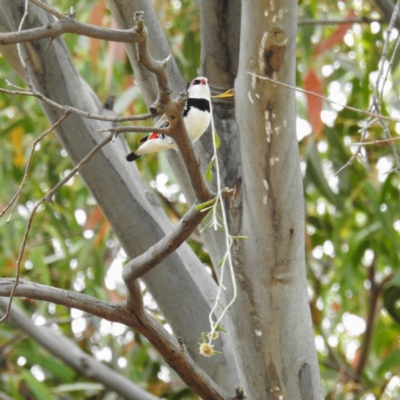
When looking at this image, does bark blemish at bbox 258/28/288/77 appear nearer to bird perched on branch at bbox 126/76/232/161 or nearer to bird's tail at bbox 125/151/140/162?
bird perched on branch at bbox 126/76/232/161

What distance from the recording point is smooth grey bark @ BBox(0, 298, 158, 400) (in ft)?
5.51

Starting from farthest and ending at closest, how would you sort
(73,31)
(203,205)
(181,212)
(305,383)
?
(181,212) < (305,383) < (203,205) < (73,31)

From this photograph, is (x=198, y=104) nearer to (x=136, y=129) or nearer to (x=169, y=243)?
(x=169, y=243)

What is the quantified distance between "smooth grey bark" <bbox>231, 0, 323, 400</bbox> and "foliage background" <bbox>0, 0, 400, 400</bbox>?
28.5 inches

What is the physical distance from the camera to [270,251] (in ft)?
3.73

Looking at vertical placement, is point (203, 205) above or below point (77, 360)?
above

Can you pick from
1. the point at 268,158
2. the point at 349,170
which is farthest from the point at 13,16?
the point at 349,170

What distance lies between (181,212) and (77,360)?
111 cm

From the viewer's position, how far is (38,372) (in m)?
2.66

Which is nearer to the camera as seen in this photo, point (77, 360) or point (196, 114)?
point (196, 114)

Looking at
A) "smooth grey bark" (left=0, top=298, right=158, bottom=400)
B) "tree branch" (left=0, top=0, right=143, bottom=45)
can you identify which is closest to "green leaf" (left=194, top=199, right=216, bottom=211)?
"tree branch" (left=0, top=0, right=143, bottom=45)

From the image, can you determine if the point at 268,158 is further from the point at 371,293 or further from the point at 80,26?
the point at 371,293

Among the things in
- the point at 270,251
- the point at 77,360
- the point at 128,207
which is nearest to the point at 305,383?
the point at 270,251

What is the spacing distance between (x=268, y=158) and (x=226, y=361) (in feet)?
1.47
